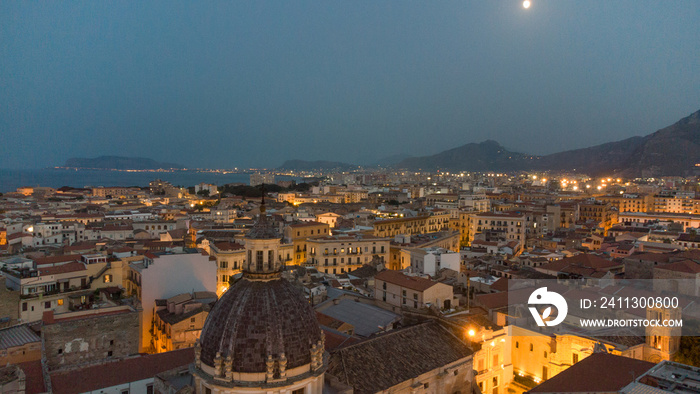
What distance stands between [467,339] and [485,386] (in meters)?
3.92

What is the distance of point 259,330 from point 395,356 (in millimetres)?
7590

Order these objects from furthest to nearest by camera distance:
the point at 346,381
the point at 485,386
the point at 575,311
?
1. the point at 575,311
2. the point at 485,386
3. the point at 346,381

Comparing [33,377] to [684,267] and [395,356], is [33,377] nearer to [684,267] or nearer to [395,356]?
[395,356]

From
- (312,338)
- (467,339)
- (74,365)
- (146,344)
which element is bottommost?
(146,344)

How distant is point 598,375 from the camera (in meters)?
18.3

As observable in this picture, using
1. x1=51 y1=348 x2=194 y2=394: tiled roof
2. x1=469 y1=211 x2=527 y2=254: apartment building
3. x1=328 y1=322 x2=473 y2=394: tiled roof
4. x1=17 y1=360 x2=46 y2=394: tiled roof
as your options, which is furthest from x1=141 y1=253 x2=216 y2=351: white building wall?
x1=469 y1=211 x2=527 y2=254: apartment building

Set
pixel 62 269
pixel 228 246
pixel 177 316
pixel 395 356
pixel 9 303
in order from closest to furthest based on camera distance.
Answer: pixel 395 356
pixel 177 316
pixel 9 303
pixel 62 269
pixel 228 246

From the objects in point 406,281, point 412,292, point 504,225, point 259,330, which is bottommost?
point 504,225

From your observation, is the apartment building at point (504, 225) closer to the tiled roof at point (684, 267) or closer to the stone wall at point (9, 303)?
the tiled roof at point (684, 267)

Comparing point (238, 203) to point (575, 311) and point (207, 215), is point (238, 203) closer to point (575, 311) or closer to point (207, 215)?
point (207, 215)

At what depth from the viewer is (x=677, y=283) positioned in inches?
1272

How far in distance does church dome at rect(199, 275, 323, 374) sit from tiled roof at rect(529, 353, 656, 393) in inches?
420

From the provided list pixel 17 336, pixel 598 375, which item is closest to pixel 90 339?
pixel 17 336

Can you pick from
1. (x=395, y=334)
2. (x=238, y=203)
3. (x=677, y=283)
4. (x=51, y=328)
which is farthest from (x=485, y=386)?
(x=238, y=203)
